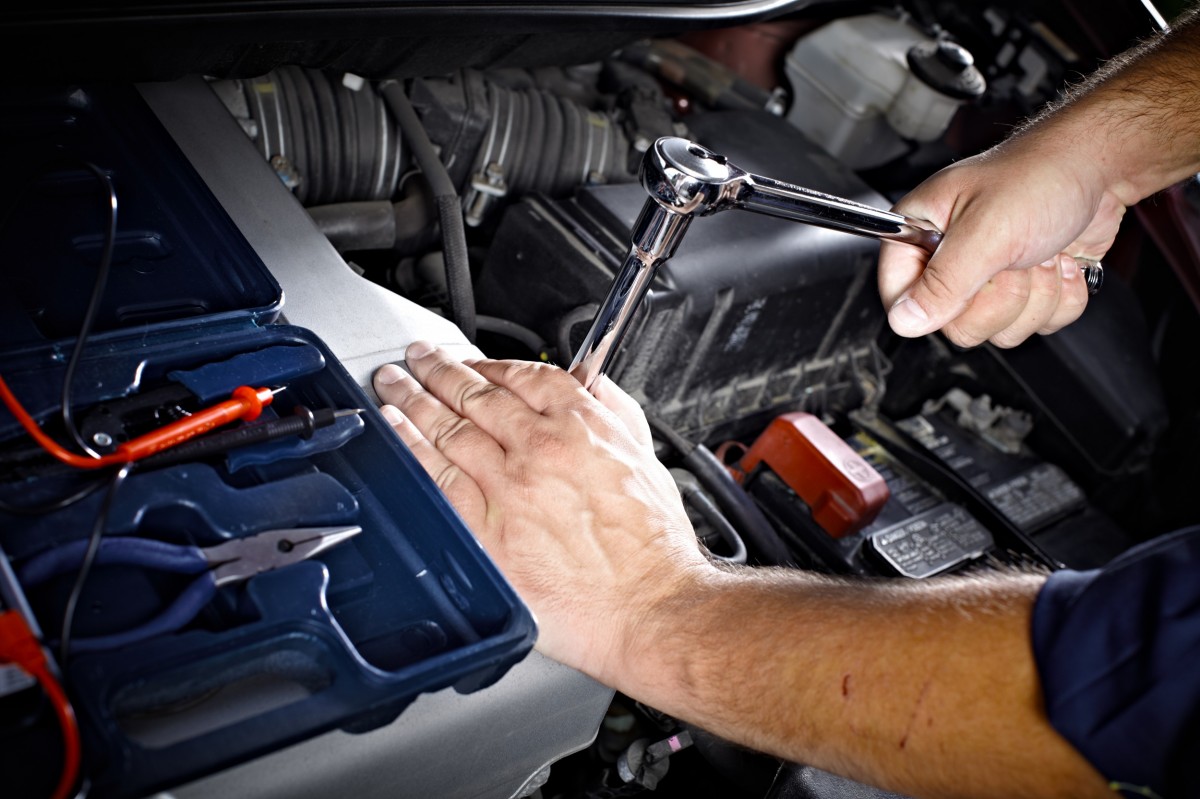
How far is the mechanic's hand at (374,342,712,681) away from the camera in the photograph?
756 millimetres

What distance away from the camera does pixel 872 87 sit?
1.64m

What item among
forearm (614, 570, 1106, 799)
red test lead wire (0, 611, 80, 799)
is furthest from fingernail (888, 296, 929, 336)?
red test lead wire (0, 611, 80, 799)

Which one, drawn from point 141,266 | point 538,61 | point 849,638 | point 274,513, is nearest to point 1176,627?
point 849,638

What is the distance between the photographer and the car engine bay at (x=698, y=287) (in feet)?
2.83

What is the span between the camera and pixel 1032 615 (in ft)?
2.17

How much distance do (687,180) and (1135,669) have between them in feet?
1.40

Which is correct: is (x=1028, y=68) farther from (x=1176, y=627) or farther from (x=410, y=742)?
(x=410, y=742)

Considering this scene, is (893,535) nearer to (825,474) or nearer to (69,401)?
(825,474)

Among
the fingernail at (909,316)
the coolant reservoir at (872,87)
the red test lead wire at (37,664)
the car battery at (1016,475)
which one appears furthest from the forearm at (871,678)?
the coolant reservoir at (872,87)

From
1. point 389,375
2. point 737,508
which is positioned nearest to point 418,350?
point 389,375

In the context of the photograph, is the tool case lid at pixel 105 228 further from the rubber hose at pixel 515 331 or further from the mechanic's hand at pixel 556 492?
the rubber hose at pixel 515 331

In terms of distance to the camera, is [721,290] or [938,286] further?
[721,290]

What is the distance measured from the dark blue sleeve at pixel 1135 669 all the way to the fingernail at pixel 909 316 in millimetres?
343

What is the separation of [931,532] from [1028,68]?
1026 millimetres
